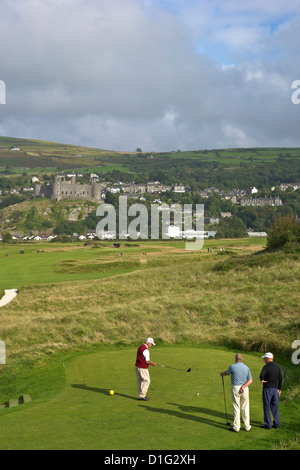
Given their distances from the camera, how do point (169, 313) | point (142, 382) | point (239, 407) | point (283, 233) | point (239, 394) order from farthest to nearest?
point (283, 233) < point (169, 313) < point (142, 382) < point (239, 394) < point (239, 407)

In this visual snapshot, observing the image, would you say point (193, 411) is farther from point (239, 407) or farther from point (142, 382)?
point (142, 382)

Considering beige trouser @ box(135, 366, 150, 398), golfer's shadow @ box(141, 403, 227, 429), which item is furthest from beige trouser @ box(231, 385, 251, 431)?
beige trouser @ box(135, 366, 150, 398)

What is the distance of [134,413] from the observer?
529 inches

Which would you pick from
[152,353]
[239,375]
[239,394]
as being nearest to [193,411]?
[239,394]

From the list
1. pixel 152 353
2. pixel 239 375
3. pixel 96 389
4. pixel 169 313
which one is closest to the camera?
pixel 239 375

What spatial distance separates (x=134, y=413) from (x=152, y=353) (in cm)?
759

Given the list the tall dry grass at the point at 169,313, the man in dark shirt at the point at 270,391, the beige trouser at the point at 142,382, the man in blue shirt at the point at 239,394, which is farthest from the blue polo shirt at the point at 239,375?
the tall dry grass at the point at 169,313

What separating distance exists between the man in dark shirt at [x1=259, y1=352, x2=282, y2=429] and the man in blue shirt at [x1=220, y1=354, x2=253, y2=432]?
0.46m

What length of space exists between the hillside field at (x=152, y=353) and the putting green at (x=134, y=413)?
0.12 ft

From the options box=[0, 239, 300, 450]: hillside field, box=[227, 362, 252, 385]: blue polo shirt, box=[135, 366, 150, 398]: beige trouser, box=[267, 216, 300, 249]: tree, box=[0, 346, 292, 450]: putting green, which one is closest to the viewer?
box=[0, 346, 292, 450]: putting green

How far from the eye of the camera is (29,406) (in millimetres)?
15055

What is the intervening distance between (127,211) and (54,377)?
181m

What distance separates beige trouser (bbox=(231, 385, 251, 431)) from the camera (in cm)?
1216

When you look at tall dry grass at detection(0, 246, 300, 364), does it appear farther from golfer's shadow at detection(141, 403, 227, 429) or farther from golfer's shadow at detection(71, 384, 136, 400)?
golfer's shadow at detection(141, 403, 227, 429)
